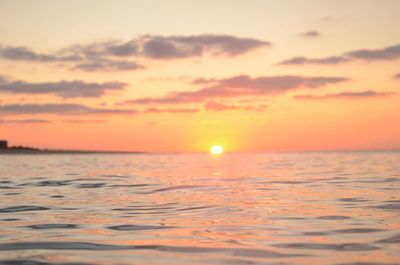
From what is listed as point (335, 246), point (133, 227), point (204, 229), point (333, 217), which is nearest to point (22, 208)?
point (133, 227)

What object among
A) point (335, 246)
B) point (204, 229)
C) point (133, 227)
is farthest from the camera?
point (133, 227)

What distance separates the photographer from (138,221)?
10.6 m

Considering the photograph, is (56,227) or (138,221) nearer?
(56,227)

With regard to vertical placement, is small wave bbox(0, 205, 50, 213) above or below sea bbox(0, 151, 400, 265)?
below

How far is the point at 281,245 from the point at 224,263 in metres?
1.54

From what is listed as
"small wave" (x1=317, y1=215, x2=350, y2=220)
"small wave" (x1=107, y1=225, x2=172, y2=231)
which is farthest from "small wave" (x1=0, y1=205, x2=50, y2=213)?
"small wave" (x1=317, y1=215, x2=350, y2=220)

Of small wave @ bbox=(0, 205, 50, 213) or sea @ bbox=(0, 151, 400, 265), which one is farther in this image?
small wave @ bbox=(0, 205, 50, 213)

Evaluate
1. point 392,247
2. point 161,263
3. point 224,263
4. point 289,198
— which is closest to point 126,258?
point 161,263

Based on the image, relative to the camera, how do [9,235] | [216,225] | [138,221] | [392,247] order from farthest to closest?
[138,221], [216,225], [9,235], [392,247]

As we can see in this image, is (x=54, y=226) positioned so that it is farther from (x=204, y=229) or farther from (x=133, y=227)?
(x=204, y=229)

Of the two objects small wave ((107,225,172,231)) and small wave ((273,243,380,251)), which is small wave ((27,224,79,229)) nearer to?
small wave ((107,225,172,231))

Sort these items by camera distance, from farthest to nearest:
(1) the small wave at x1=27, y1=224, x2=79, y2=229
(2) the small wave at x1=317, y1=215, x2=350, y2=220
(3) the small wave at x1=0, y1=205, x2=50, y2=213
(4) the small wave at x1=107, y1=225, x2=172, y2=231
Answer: (3) the small wave at x1=0, y1=205, x2=50, y2=213 → (2) the small wave at x1=317, y1=215, x2=350, y2=220 → (1) the small wave at x1=27, y1=224, x2=79, y2=229 → (4) the small wave at x1=107, y1=225, x2=172, y2=231

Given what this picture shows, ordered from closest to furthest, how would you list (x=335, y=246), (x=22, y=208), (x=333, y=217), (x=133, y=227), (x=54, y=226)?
(x=335, y=246) → (x=133, y=227) → (x=54, y=226) → (x=333, y=217) → (x=22, y=208)

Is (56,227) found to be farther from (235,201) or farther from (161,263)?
(235,201)
